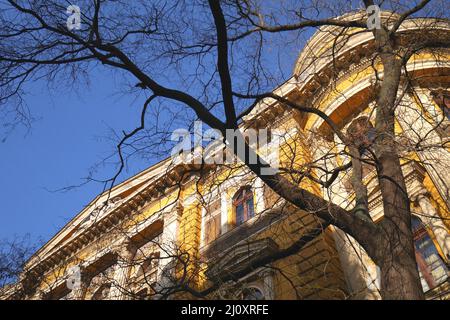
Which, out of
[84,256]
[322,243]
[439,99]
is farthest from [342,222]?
[84,256]

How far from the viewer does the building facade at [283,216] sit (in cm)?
850

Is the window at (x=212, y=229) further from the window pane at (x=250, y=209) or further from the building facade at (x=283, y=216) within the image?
the window pane at (x=250, y=209)

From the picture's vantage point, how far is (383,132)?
633 cm

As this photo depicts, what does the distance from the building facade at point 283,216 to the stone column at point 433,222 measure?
0.03 metres

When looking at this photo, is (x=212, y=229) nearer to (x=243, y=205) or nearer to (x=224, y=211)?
(x=224, y=211)

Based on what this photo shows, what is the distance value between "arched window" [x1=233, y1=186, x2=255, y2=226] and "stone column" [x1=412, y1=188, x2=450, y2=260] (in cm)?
509

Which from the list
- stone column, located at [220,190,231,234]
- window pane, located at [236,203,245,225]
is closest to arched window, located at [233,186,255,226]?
window pane, located at [236,203,245,225]

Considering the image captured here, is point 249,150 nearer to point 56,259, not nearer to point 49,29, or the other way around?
point 49,29

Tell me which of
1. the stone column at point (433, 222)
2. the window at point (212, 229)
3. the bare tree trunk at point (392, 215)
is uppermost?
the window at point (212, 229)

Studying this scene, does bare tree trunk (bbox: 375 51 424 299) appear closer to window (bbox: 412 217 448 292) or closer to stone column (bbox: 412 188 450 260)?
stone column (bbox: 412 188 450 260)

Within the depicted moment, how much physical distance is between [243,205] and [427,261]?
6.29m

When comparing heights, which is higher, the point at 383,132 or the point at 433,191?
the point at 433,191

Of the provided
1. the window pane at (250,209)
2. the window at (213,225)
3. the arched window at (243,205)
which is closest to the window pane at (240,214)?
the arched window at (243,205)
